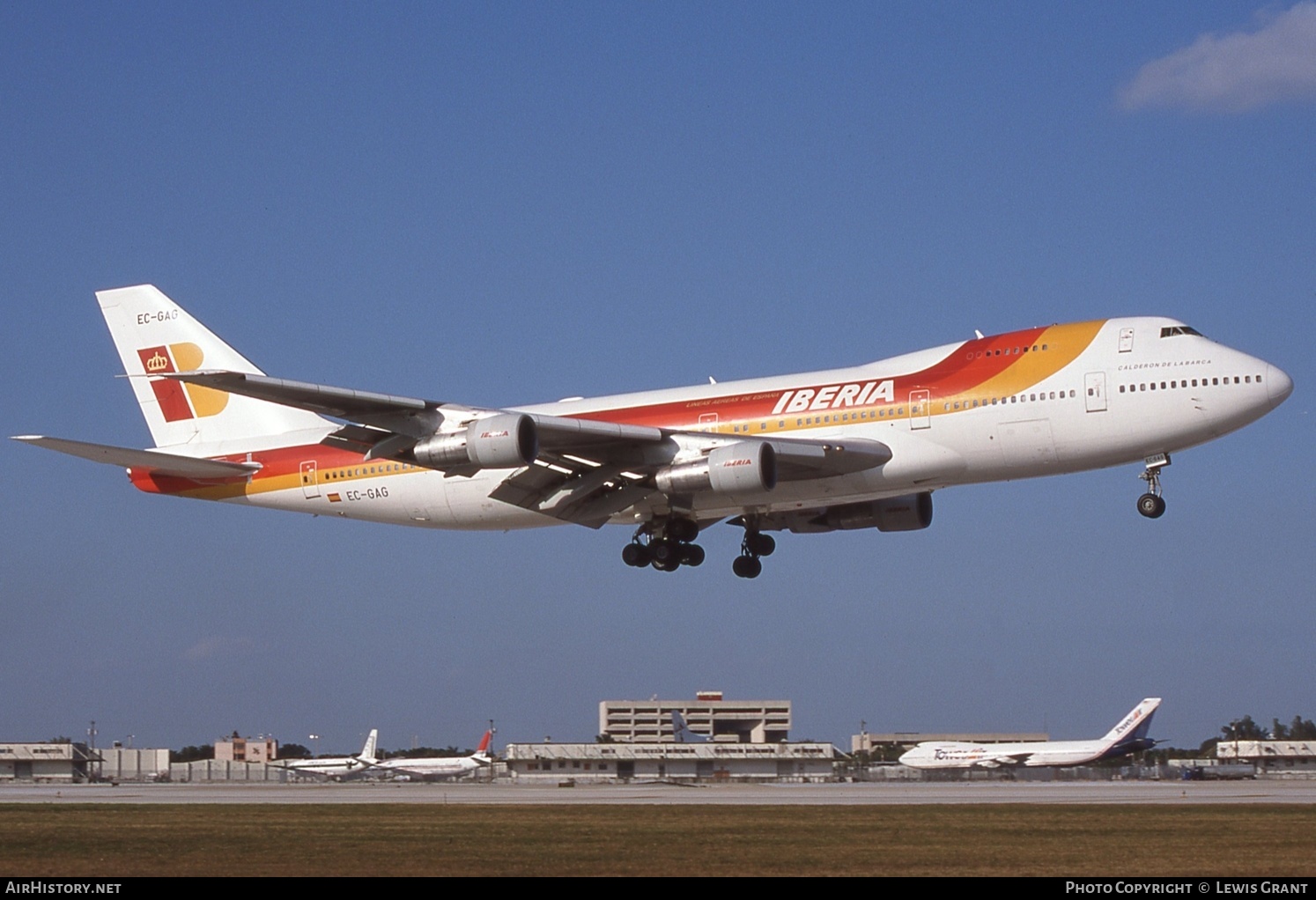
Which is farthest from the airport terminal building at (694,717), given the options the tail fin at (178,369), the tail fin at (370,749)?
the tail fin at (178,369)

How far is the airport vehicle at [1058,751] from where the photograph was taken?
8525 centimetres

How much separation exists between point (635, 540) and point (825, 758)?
5433 centimetres

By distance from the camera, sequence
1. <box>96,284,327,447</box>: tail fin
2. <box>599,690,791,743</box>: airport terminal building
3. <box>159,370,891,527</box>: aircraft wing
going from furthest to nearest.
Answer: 1. <box>599,690,791,743</box>: airport terminal building
2. <box>96,284,327,447</box>: tail fin
3. <box>159,370,891,527</box>: aircraft wing

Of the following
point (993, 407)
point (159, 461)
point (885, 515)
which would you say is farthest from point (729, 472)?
point (159, 461)

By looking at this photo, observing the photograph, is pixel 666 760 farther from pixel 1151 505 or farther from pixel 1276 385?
pixel 1276 385

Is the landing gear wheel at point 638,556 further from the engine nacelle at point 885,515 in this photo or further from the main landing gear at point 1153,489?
the main landing gear at point 1153,489

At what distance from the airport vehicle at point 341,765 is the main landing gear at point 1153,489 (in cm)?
6934

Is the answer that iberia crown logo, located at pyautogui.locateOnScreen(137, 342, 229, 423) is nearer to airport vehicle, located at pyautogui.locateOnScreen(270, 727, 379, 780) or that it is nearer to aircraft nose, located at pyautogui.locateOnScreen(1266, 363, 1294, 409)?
aircraft nose, located at pyautogui.locateOnScreen(1266, 363, 1294, 409)

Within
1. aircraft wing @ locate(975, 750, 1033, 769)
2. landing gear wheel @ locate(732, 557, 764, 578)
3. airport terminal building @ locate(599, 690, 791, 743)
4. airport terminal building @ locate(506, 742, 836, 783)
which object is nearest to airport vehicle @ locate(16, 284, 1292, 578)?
landing gear wheel @ locate(732, 557, 764, 578)

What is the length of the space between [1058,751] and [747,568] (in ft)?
154

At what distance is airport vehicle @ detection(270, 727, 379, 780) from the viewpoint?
96312 mm

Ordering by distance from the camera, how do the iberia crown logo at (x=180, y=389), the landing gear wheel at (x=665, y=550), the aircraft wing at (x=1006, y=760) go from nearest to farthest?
the landing gear wheel at (x=665, y=550), the iberia crown logo at (x=180, y=389), the aircraft wing at (x=1006, y=760)

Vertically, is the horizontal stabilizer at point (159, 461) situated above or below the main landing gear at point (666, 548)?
above
